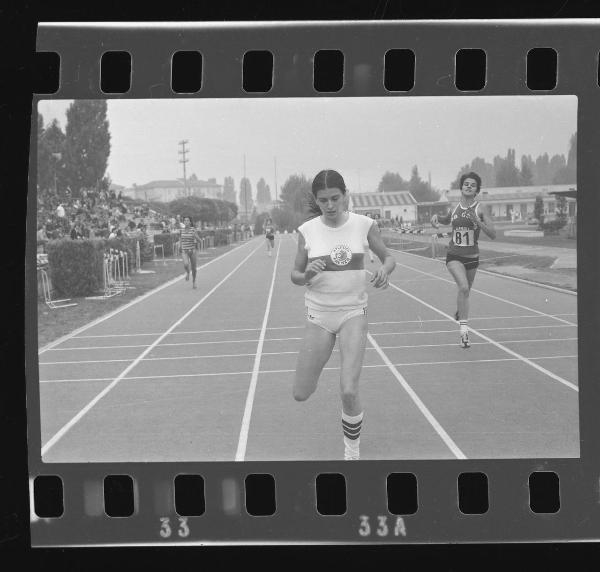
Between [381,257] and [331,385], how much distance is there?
1.01m

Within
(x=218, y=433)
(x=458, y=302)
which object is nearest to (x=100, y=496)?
(x=218, y=433)

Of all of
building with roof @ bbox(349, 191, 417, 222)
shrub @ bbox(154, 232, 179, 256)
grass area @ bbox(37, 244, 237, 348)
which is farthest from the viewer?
shrub @ bbox(154, 232, 179, 256)

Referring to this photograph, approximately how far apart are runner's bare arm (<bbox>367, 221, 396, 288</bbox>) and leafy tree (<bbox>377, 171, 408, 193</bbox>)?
0.26m

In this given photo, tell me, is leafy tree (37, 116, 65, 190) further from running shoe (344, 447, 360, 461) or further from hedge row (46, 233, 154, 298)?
running shoe (344, 447, 360, 461)

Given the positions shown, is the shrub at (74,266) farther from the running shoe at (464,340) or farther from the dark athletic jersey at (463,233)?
the running shoe at (464,340)

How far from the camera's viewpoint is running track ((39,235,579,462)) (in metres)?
7.38

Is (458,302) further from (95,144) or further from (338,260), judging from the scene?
(95,144)

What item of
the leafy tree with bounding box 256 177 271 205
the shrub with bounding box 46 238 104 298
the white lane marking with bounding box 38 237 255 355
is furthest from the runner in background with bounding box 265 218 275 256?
the shrub with bounding box 46 238 104 298

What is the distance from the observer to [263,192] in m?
7.44

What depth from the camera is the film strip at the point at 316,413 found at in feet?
23.8

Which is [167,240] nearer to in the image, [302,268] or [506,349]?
[302,268]

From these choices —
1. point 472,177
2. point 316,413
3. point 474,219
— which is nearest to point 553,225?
point 474,219

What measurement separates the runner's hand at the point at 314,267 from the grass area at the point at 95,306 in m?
0.65

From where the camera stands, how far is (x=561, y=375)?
7418mm
